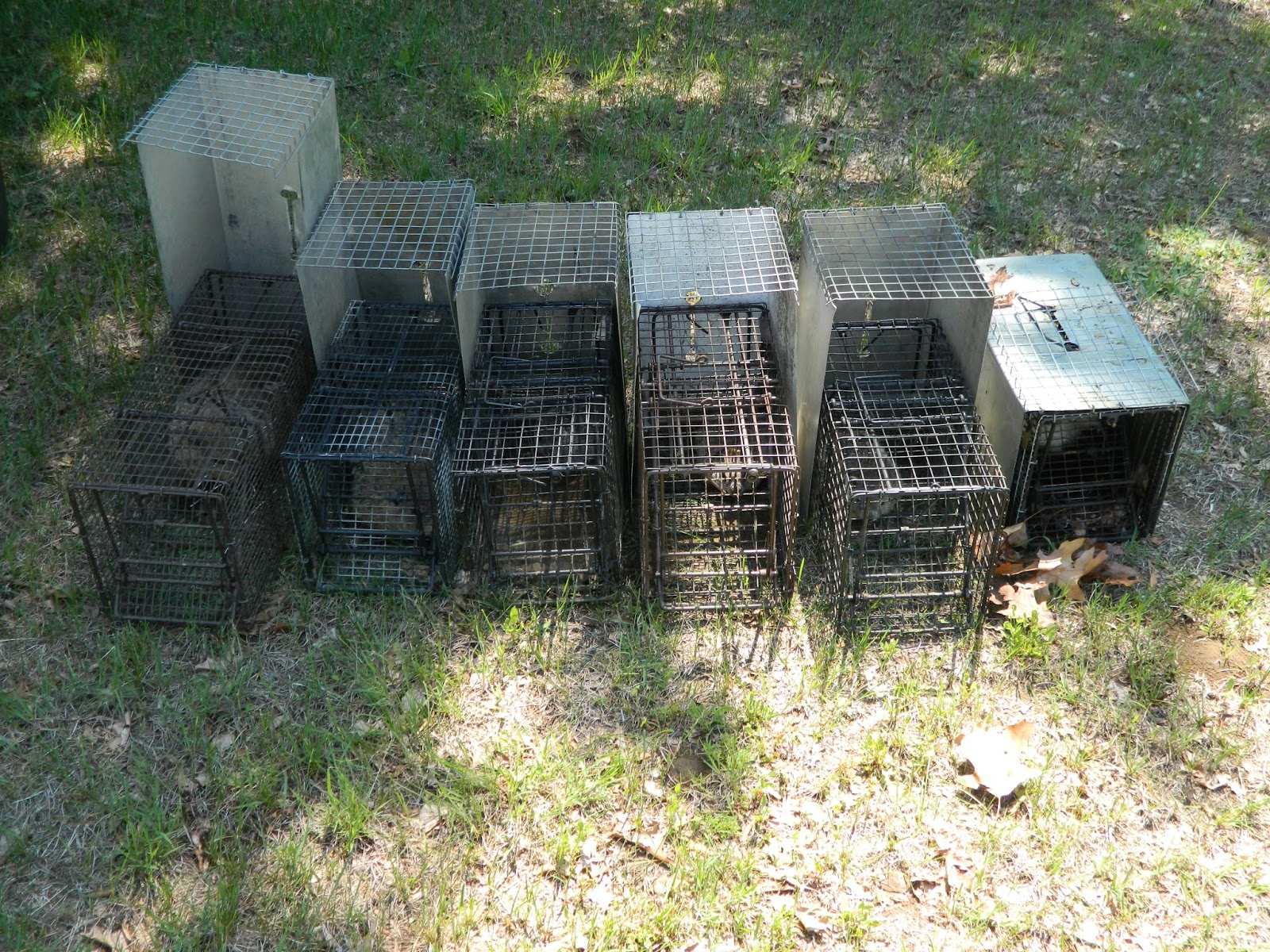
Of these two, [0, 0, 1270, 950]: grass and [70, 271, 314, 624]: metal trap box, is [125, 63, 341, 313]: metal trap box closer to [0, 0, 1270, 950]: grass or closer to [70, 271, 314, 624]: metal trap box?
[70, 271, 314, 624]: metal trap box

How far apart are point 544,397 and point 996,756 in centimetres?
190

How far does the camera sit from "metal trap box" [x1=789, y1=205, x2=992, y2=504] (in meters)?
3.71

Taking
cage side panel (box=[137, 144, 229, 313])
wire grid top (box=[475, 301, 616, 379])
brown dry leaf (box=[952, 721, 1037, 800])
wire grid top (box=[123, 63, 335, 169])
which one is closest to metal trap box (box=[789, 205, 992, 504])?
wire grid top (box=[475, 301, 616, 379])

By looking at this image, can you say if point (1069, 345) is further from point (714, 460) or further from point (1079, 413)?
point (714, 460)

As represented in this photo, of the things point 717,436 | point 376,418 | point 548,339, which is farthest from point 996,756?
point 376,418

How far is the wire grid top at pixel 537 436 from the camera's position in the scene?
3568mm

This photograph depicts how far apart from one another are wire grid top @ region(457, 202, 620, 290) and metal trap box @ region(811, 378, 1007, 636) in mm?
1036

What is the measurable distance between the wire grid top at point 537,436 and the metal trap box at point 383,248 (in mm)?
571

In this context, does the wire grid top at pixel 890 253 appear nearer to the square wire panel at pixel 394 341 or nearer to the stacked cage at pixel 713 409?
the stacked cage at pixel 713 409

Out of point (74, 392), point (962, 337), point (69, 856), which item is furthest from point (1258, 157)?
point (69, 856)

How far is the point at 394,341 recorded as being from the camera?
4.27 m

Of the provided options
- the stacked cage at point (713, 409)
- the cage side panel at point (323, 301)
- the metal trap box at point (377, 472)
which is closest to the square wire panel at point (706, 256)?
the stacked cage at point (713, 409)

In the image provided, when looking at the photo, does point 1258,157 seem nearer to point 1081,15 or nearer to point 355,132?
point 1081,15

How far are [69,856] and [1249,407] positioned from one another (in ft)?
15.3
